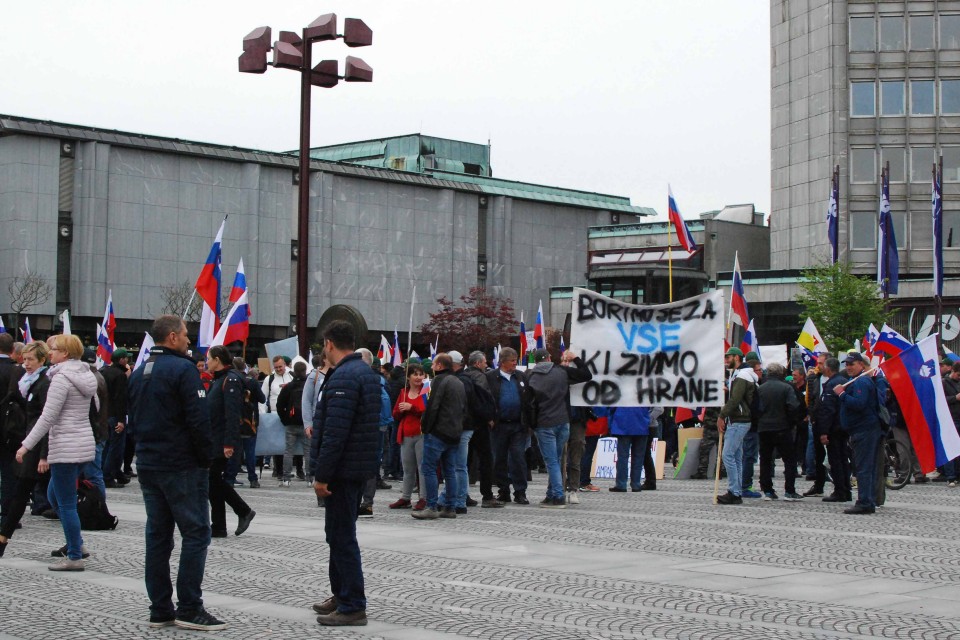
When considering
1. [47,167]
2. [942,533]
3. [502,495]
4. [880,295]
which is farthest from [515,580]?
[47,167]

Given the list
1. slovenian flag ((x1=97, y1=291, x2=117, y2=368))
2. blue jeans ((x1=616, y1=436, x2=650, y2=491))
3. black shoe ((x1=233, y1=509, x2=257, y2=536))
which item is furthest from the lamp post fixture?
black shoe ((x1=233, y1=509, x2=257, y2=536))

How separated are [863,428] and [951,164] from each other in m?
57.9

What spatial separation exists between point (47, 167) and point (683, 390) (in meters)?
57.7

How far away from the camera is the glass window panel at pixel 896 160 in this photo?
225ft

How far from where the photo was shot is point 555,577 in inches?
404

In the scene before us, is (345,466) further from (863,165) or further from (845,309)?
(863,165)

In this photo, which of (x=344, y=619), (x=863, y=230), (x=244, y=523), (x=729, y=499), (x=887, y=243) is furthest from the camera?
(x=863, y=230)

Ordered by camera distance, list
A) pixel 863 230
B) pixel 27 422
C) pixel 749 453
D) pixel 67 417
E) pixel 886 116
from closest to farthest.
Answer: pixel 67 417 → pixel 27 422 → pixel 749 453 → pixel 886 116 → pixel 863 230

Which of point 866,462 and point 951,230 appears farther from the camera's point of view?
point 951,230

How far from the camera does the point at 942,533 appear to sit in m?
13.4

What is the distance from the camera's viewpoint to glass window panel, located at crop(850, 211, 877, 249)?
6956 centimetres

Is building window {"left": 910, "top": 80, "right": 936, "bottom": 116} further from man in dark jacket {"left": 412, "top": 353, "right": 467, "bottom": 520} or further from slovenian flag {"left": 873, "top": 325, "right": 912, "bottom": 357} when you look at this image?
man in dark jacket {"left": 412, "top": 353, "right": 467, "bottom": 520}

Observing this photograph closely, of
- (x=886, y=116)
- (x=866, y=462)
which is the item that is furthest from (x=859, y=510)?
(x=886, y=116)

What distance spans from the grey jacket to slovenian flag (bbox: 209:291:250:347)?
12912 millimetres
